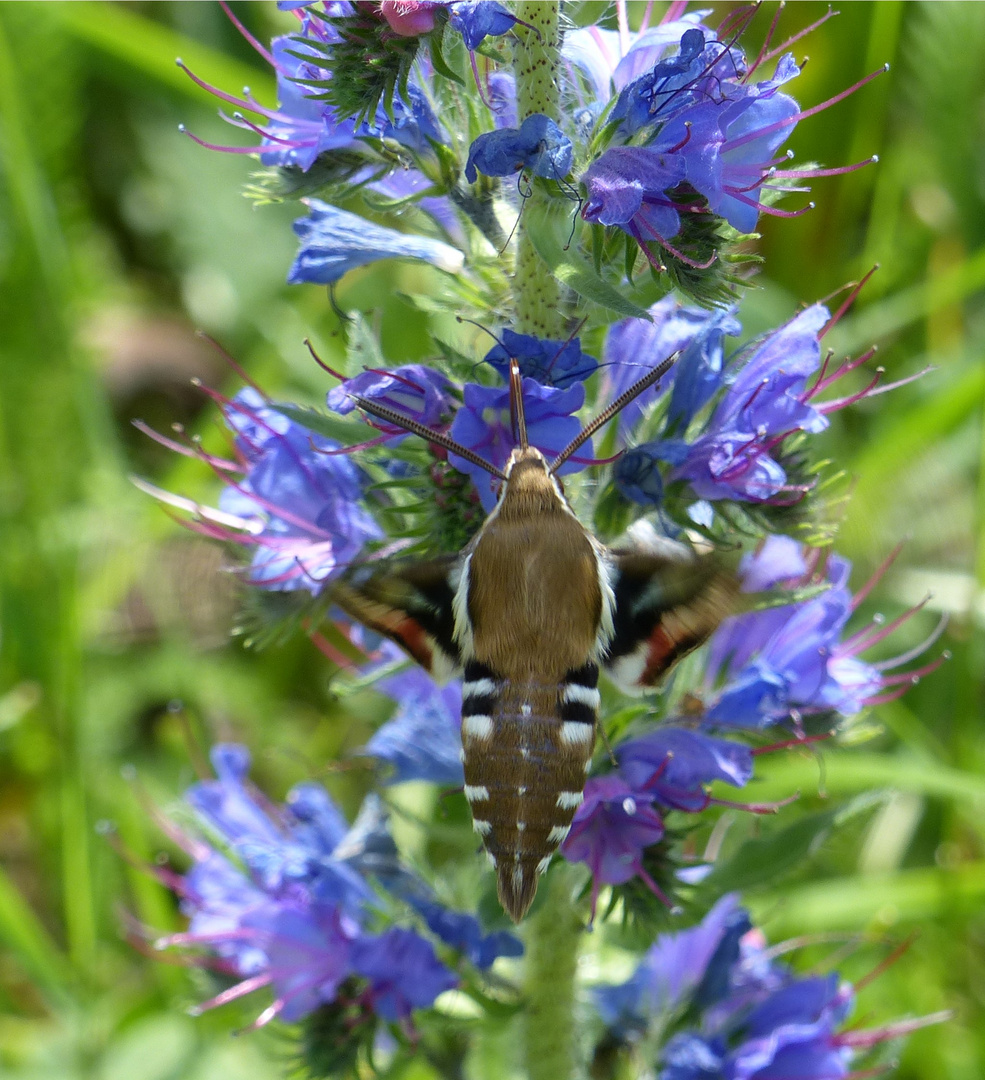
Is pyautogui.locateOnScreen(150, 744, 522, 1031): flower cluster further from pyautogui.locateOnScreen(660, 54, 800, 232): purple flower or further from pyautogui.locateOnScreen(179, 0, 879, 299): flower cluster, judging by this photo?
pyautogui.locateOnScreen(660, 54, 800, 232): purple flower

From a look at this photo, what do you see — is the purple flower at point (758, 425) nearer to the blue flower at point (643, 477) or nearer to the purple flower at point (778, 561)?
the blue flower at point (643, 477)

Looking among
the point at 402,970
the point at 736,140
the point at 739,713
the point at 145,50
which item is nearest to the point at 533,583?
the point at 739,713

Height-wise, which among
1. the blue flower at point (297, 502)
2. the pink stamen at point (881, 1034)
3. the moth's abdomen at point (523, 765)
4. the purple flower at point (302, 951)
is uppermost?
the blue flower at point (297, 502)

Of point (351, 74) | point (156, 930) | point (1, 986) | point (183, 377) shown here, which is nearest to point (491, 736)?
point (351, 74)

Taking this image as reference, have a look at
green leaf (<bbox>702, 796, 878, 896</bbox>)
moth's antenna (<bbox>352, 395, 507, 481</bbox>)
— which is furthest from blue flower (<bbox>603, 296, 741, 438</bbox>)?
green leaf (<bbox>702, 796, 878, 896</bbox>)

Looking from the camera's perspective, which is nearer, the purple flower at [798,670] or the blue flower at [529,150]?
the blue flower at [529,150]

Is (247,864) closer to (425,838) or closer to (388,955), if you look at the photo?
(388,955)

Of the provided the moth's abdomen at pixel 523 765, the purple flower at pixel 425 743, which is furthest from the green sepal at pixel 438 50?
the purple flower at pixel 425 743
